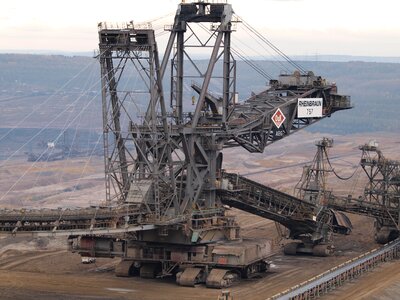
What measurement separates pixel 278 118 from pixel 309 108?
3.82m

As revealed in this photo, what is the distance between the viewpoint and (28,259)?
65.8 m

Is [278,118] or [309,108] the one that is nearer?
[278,118]

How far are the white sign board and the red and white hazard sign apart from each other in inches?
81.0

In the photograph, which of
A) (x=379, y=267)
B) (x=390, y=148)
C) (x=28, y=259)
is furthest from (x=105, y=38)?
(x=390, y=148)

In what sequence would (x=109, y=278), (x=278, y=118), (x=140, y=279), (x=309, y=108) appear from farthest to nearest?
1. (x=309, y=108)
2. (x=278, y=118)
3. (x=109, y=278)
4. (x=140, y=279)

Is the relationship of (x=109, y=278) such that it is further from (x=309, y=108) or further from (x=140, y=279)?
(x=309, y=108)

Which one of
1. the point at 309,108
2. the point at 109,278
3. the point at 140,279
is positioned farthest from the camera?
the point at 309,108

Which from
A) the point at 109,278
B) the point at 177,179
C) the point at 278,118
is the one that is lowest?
the point at 109,278

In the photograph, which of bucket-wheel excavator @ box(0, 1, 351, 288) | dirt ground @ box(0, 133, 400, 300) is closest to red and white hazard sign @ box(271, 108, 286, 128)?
bucket-wheel excavator @ box(0, 1, 351, 288)

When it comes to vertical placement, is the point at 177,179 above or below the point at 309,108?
Result: below

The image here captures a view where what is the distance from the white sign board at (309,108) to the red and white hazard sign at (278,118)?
206cm

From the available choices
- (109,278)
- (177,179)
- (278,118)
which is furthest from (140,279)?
(278,118)

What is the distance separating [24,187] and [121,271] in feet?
246

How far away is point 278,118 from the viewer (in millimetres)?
64125
